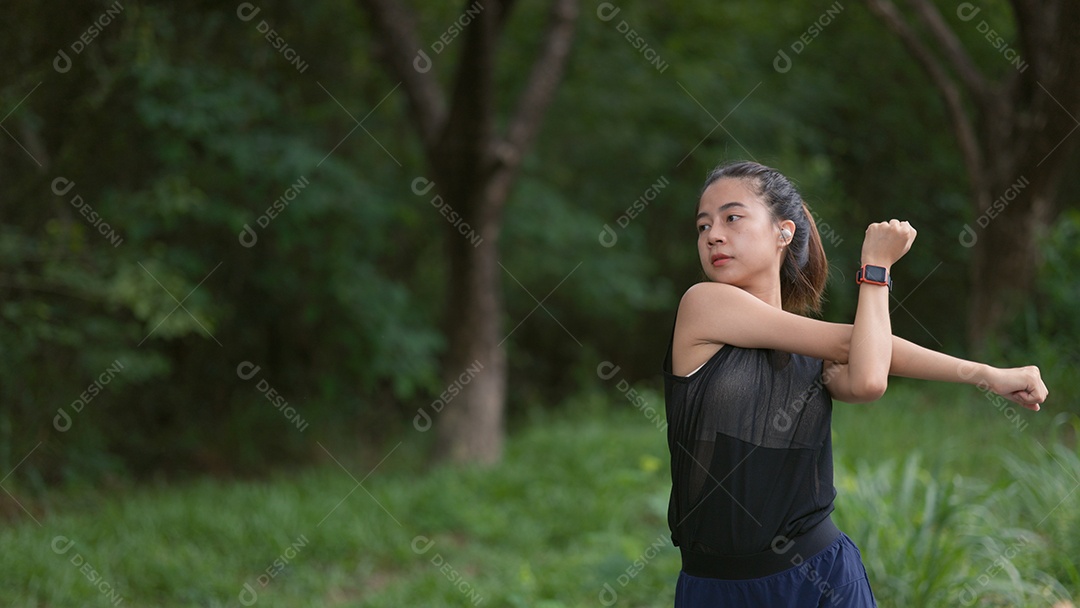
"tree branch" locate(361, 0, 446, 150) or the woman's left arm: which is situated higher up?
the woman's left arm

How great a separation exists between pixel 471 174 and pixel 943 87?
3737mm

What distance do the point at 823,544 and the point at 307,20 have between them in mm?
7385

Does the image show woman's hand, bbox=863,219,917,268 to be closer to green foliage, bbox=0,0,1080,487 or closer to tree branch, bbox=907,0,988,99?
green foliage, bbox=0,0,1080,487

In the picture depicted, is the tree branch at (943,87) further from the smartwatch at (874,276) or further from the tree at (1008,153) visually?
the smartwatch at (874,276)

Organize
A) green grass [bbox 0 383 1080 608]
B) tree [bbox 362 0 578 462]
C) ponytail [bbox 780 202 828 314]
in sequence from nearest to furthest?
ponytail [bbox 780 202 828 314] < green grass [bbox 0 383 1080 608] < tree [bbox 362 0 578 462]

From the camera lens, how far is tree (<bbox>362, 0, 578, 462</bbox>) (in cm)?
655

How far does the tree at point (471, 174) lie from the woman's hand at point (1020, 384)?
4.97 m

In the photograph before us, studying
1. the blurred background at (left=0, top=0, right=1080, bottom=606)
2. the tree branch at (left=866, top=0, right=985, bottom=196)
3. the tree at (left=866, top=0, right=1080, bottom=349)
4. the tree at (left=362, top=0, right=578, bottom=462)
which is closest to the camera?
the blurred background at (left=0, top=0, right=1080, bottom=606)

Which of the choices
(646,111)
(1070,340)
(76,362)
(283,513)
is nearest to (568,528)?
(283,513)

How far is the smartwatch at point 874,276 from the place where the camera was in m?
1.68

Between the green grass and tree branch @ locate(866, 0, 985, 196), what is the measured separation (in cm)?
176

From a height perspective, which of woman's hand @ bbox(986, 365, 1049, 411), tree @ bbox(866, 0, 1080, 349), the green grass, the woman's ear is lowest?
the green grass

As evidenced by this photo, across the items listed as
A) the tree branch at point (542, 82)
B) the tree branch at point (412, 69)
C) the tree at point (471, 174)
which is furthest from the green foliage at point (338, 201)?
the tree branch at point (542, 82)

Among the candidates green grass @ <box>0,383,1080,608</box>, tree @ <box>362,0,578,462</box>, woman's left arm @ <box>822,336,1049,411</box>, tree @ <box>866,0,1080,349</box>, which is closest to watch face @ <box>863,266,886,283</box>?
woman's left arm @ <box>822,336,1049,411</box>
